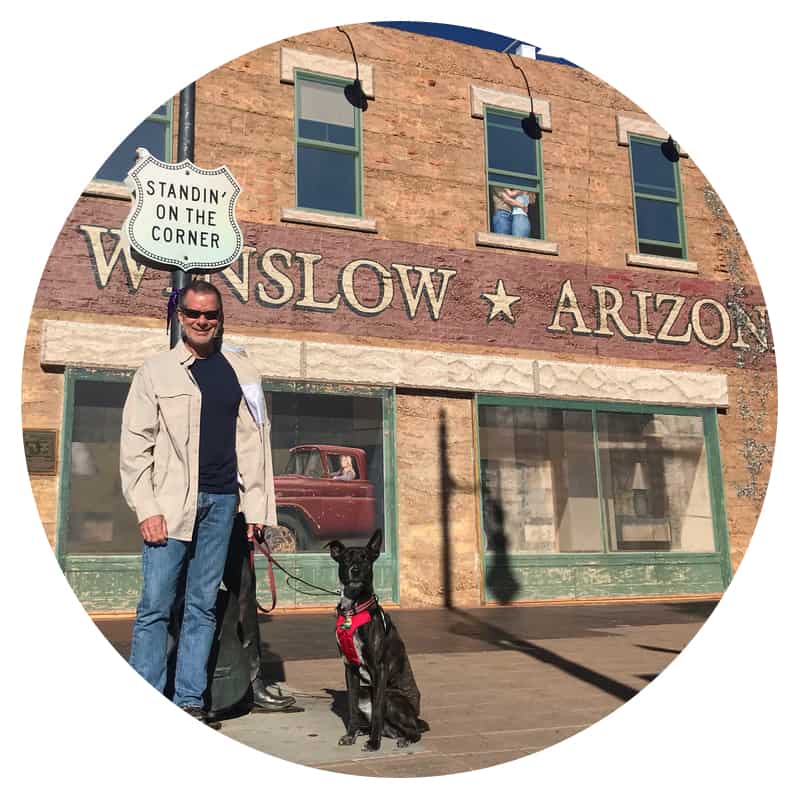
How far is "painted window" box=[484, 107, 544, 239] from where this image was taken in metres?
10.9

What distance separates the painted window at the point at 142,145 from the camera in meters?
6.65

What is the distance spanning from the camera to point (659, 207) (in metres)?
11.1

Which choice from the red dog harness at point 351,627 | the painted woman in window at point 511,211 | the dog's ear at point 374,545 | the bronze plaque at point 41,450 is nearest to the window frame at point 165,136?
the bronze plaque at point 41,450

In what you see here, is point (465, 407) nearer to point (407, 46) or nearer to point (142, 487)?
point (407, 46)

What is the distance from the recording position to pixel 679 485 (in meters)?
11.8

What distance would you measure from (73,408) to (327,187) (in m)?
3.86

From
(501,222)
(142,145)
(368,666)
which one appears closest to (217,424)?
(368,666)

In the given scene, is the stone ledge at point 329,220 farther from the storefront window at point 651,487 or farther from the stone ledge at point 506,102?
the storefront window at point 651,487

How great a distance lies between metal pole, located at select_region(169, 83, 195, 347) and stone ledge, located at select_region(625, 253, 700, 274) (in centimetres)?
610

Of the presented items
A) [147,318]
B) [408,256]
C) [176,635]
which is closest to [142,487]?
[176,635]

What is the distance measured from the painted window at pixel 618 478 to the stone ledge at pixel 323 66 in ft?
15.2

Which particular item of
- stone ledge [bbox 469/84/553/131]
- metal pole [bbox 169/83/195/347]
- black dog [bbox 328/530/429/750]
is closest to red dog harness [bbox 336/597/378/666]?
black dog [bbox 328/530/429/750]

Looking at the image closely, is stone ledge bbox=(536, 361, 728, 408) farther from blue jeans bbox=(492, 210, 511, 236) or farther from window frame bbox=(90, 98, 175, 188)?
window frame bbox=(90, 98, 175, 188)

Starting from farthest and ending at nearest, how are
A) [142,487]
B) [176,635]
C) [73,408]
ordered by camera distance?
[73,408] < [176,635] < [142,487]
